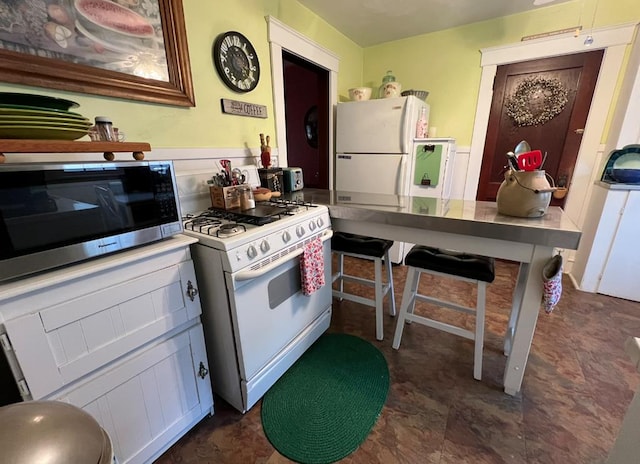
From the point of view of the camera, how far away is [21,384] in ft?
2.33

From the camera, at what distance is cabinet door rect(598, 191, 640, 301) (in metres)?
2.09

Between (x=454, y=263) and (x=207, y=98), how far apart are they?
1.71 meters

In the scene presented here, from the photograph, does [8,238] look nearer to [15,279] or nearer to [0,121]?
[15,279]

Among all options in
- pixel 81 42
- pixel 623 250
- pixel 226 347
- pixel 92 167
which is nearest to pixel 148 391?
pixel 226 347

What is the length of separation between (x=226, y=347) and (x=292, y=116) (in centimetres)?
363

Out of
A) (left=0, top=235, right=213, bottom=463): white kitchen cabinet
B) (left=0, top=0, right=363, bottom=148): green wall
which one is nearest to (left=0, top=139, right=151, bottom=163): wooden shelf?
(left=0, top=235, right=213, bottom=463): white kitchen cabinet

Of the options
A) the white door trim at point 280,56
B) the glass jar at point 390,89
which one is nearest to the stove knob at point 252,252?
the white door trim at point 280,56

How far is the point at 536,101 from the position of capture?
8.34ft

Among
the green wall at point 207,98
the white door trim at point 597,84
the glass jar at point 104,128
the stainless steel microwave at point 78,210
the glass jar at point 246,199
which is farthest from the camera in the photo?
the white door trim at point 597,84

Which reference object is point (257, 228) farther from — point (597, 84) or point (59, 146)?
point (597, 84)

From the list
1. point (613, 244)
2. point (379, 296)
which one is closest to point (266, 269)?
point (379, 296)

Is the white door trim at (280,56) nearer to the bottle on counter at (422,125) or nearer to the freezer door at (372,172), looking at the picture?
the freezer door at (372,172)

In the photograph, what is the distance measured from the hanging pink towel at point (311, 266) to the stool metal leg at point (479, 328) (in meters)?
0.81

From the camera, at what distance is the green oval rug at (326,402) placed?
1169 mm
